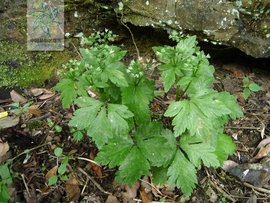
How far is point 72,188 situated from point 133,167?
0.53 m

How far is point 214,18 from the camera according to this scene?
9.60 ft

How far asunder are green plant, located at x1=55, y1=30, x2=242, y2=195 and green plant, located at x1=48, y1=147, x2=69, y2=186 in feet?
1.29

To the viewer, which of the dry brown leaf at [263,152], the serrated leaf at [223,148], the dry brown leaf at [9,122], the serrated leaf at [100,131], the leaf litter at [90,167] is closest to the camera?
the serrated leaf at [100,131]

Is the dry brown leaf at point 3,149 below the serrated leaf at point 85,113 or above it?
below

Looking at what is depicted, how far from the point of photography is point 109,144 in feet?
7.20

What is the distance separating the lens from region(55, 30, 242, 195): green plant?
2.02 m

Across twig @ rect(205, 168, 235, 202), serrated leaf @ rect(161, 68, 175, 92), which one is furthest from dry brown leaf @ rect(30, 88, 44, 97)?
twig @ rect(205, 168, 235, 202)

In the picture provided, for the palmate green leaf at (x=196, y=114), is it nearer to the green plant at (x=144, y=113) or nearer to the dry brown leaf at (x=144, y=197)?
the green plant at (x=144, y=113)

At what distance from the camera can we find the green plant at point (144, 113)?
6.62ft

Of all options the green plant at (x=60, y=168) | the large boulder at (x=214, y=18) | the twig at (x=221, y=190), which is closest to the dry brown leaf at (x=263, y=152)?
the twig at (x=221, y=190)

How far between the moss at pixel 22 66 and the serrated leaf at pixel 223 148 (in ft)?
4.88

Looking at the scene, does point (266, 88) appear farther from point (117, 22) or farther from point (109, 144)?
point (109, 144)

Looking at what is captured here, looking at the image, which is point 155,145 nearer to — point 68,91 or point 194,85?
point 194,85

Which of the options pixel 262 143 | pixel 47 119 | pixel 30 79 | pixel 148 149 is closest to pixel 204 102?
pixel 148 149
